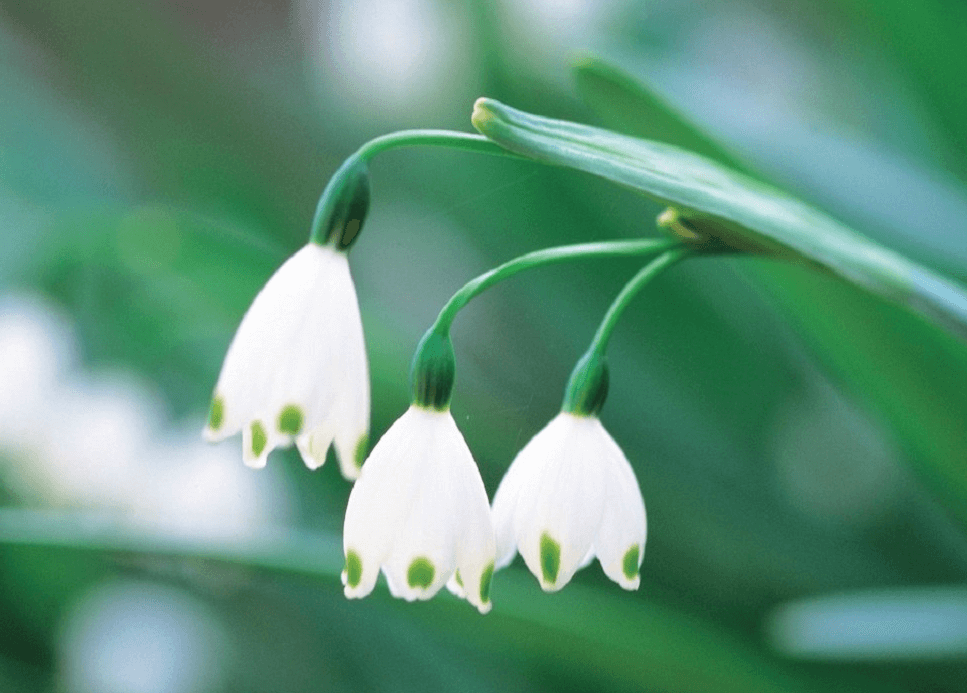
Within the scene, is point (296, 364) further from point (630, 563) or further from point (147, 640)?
point (147, 640)

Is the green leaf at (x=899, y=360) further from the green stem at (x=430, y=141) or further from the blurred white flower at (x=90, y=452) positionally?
the blurred white flower at (x=90, y=452)

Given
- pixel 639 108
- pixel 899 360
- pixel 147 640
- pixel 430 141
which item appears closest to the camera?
pixel 430 141

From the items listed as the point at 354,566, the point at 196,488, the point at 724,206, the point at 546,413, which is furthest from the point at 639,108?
the point at 196,488

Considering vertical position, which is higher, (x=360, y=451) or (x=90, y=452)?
(x=90, y=452)

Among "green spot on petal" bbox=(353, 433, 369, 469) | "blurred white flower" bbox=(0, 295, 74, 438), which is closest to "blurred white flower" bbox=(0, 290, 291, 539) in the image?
"blurred white flower" bbox=(0, 295, 74, 438)

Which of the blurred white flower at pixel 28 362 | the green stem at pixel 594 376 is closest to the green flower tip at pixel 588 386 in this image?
the green stem at pixel 594 376

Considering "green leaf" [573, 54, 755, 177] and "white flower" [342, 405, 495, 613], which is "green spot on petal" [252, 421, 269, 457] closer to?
"white flower" [342, 405, 495, 613]
